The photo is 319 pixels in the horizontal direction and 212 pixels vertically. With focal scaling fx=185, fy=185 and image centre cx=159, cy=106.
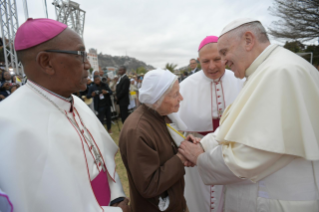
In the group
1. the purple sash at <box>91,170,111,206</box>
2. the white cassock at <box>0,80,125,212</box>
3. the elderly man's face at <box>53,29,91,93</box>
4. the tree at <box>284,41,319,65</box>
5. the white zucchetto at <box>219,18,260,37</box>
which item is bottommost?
the purple sash at <box>91,170,111,206</box>

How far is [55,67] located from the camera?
3.82ft

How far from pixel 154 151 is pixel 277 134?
948 mm

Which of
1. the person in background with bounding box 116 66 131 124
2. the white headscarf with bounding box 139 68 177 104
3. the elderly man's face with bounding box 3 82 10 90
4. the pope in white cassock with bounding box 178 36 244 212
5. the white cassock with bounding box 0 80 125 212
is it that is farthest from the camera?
the person in background with bounding box 116 66 131 124

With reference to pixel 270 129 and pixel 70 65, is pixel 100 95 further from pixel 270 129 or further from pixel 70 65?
pixel 270 129

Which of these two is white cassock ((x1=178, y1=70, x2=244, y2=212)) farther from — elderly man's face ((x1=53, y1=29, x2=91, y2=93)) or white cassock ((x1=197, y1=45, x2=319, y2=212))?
elderly man's face ((x1=53, y1=29, x2=91, y2=93))

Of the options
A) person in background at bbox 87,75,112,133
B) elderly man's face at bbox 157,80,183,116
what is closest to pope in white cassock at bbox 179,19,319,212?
elderly man's face at bbox 157,80,183,116

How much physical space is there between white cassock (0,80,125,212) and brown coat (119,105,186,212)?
0.36 m

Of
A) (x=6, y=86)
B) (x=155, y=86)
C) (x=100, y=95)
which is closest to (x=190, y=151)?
(x=155, y=86)

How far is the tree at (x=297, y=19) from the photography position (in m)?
11.1

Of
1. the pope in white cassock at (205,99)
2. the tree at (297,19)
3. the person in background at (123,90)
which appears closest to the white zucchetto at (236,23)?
the pope in white cassock at (205,99)

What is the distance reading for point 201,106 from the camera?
291 centimetres

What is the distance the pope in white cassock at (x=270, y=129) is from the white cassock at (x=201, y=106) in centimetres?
99

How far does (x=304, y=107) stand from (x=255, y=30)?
0.73 m

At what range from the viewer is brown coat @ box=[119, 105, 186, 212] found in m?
1.59
